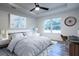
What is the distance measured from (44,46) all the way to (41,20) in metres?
0.53

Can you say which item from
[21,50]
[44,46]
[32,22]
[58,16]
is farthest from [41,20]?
[21,50]

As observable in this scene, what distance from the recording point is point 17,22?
1.82 metres

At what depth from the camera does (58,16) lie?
69.5 inches

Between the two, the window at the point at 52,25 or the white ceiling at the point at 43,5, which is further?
the window at the point at 52,25

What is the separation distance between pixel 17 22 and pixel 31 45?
539 mm

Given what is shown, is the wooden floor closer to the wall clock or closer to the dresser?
the dresser

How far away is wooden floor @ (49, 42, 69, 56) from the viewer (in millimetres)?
1712

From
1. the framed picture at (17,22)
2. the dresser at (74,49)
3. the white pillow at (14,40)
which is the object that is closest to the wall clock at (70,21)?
the dresser at (74,49)

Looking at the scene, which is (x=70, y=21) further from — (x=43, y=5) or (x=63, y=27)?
(x=43, y=5)

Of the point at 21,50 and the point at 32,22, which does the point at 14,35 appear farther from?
the point at 32,22

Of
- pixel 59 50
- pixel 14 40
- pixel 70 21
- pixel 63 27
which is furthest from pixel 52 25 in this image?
pixel 14 40

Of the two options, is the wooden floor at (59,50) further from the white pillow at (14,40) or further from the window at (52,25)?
the white pillow at (14,40)

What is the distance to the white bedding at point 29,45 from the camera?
5.51ft

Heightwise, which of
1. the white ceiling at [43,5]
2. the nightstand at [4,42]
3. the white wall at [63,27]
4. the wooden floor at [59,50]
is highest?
the white ceiling at [43,5]
